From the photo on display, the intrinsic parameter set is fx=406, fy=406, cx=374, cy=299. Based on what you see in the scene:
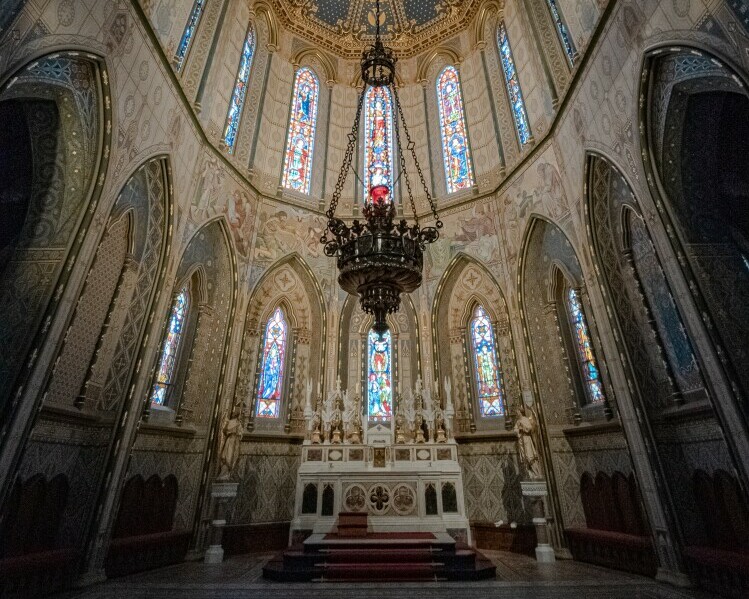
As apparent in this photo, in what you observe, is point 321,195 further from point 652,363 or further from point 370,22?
point 652,363

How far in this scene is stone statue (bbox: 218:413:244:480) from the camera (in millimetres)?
9086

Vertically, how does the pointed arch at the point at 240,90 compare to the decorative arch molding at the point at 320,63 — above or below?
below

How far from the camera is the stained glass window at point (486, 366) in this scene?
36.6ft

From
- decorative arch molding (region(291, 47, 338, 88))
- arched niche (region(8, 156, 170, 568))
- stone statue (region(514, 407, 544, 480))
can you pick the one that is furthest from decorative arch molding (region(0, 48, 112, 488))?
decorative arch molding (region(291, 47, 338, 88))

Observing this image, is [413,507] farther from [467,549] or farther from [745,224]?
[745,224]

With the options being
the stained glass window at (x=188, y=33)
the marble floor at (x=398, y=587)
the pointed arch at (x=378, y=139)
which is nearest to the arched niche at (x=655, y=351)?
the marble floor at (x=398, y=587)

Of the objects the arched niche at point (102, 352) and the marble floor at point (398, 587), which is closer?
the marble floor at point (398, 587)

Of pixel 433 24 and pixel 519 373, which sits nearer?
pixel 519 373

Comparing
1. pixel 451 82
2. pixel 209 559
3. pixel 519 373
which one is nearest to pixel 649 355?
pixel 519 373

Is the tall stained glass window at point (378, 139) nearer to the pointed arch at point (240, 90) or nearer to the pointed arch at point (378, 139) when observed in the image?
the pointed arch at point (378, 139)

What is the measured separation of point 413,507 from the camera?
9.15 metres

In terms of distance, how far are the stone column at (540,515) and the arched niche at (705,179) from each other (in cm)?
487

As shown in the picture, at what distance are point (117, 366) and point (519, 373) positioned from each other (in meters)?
9.04

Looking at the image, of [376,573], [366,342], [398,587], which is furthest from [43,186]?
[366,342]
